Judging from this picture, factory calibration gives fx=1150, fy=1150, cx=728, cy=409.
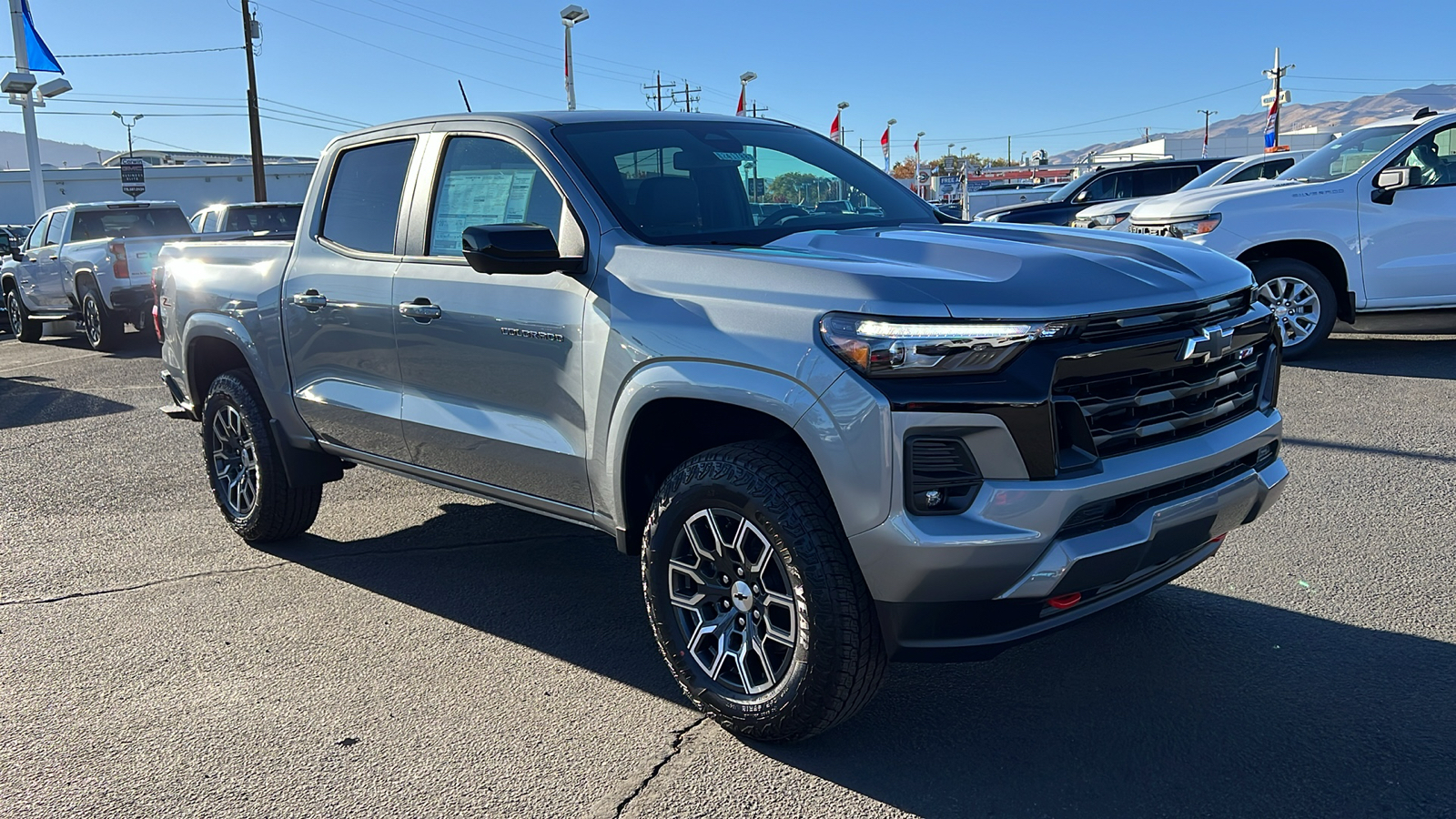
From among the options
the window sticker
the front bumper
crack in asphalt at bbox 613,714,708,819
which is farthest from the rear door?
the front bumper

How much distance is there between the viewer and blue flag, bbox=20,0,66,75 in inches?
1006

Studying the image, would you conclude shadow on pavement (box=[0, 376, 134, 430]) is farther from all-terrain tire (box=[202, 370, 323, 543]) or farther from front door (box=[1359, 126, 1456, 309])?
front door (box=[1359, 126, 1456, 309])

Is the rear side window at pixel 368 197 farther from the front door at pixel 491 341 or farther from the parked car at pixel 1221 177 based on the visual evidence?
the parked car at pixel 1221 177

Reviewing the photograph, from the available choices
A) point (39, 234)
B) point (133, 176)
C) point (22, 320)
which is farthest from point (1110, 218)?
point (133, 176)

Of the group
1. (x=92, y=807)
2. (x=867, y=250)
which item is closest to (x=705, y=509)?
(x=867, y=250)

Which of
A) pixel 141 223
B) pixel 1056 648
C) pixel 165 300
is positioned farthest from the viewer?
pixel 141 223

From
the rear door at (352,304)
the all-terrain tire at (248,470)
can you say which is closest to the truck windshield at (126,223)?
the all-terrain tire at (248,470)

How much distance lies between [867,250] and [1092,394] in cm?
88

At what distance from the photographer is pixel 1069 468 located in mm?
2885

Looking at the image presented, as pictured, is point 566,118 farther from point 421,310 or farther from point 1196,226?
point 1196,226

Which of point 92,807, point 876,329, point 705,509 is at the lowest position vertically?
point 92,807

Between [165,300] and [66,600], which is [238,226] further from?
[66,600]

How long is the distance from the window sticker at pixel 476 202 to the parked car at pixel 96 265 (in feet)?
36.2

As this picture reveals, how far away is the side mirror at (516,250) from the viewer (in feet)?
11.6
